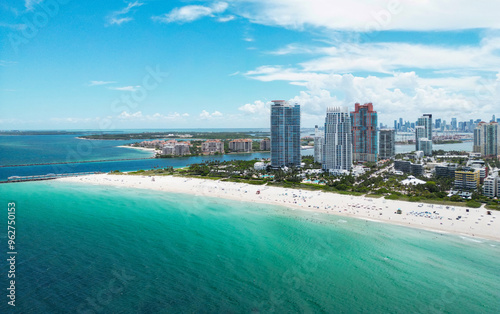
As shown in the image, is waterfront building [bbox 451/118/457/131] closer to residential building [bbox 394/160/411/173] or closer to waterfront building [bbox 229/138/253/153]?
waterfront building [bbox 229/138/253/153]

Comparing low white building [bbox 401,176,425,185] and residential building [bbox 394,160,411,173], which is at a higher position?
residential building [bbox 394,160,411,173]

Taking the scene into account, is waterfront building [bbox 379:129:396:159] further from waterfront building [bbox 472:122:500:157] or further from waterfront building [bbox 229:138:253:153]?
waterfront building [bbox 229:138:253:153]

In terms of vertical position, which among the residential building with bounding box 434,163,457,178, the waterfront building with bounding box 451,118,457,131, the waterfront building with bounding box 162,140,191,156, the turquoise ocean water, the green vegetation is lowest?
the turquoise ocean water

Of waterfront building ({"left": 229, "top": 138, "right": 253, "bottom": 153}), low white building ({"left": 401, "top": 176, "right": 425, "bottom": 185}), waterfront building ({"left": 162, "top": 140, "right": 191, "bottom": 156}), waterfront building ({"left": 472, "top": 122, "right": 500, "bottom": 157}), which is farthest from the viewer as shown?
waterfront building ({"left": 229, "top": 138, "right": 253, "bottom": 153})

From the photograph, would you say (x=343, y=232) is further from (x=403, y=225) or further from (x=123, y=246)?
(x=123, y=246)

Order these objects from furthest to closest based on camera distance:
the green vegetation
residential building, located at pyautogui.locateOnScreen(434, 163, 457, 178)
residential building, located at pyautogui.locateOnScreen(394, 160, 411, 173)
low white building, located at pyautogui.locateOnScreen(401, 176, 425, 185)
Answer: residential building, located at pyautogui.locateOnScreen(394, 160, 411, 173) < residential building, located at pyautogui.locateOnScreen(434, 163, 457, 178) < low white building, located at pyautogui.locateOnScreen(401, 176, 425, 185) < the green vegetation

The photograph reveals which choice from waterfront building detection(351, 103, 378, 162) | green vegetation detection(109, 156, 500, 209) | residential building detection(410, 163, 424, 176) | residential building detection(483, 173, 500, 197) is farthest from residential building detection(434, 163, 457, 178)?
waterfront building detection(351, 103, 378, 162)

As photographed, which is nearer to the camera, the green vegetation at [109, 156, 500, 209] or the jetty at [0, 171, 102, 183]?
the green vegetation at [109, 156, 500, 209]
